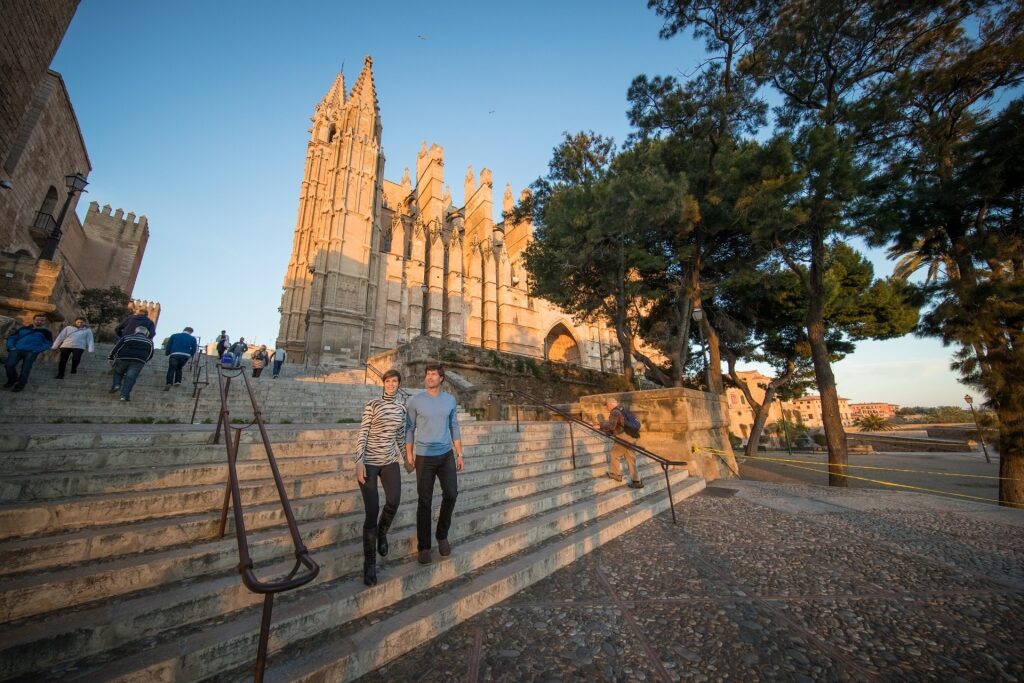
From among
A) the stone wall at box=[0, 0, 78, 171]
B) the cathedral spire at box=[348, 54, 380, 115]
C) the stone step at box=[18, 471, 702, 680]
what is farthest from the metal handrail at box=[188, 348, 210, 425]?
the cathedral spire at box=[348, 54, 380, 115]

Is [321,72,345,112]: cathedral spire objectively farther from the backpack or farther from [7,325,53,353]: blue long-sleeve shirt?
the backpack

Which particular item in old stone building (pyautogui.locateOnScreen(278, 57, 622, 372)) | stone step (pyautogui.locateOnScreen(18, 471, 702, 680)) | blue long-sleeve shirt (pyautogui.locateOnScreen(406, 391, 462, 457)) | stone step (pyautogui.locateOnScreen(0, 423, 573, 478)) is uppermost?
old stone building (pyautogui.locateOnScreen(278, 57, 622, 372))

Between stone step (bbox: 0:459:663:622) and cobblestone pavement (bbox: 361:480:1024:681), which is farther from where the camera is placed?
cobblestone pavement (bbox: 361:480:1024:681)

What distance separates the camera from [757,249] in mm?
10555

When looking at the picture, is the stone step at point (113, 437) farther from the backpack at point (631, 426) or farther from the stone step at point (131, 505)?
the backpack at point (631, 426)

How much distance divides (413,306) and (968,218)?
993 inches

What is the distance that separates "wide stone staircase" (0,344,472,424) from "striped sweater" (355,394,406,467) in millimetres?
4267

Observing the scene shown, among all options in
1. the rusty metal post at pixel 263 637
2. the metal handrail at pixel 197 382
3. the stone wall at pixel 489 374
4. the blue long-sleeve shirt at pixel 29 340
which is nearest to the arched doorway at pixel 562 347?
the stone wall at pixel 489 374

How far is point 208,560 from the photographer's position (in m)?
2.25

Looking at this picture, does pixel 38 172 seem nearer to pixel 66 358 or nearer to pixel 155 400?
pixel 66 358

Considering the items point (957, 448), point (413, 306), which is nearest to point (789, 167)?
point (413, 306)

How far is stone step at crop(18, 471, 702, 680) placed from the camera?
152cm

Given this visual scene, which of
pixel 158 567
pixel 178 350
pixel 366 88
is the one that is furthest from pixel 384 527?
pixel 366 88

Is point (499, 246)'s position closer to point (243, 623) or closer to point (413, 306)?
point (413, 306)
